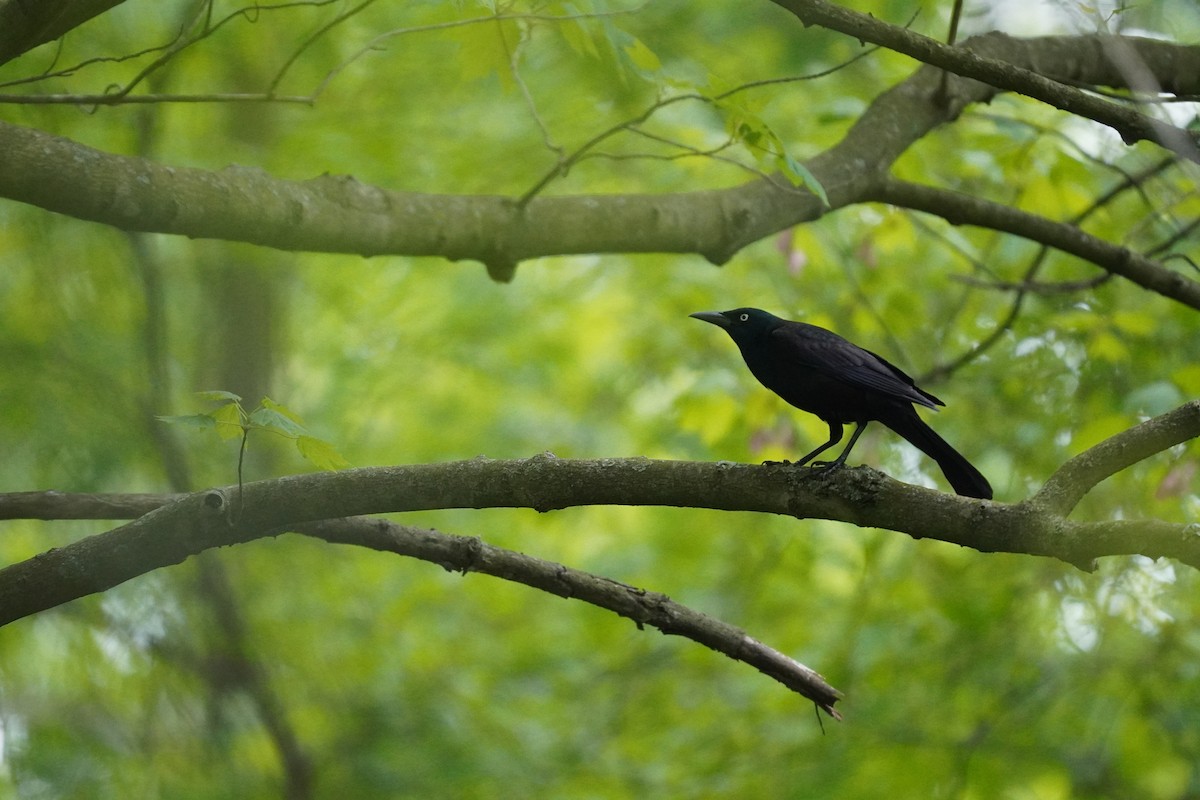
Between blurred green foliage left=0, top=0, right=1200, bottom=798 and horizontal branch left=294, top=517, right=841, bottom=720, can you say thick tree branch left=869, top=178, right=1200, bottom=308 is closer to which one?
blurred green foliage left=0, top=0, right=1200, bottom=798

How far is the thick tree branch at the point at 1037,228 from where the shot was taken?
3.72 meters

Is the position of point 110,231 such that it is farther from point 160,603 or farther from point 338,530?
point 338,530

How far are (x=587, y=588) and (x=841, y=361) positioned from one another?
125 cm

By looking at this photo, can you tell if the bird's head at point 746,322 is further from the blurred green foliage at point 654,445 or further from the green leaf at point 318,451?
the green leaf at point 318,451

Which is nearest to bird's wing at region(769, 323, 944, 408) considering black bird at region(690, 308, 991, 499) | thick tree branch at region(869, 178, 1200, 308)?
black bird at region(690, 308, 991, 499)

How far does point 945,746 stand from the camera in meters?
5.06

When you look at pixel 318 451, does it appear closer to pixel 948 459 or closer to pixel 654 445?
pixel 948 459

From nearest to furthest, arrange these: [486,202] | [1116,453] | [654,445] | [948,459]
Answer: [1116,453] → [948,459] → [486,202] → [654,445]

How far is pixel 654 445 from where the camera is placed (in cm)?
759

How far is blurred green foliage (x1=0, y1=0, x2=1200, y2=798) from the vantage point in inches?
196

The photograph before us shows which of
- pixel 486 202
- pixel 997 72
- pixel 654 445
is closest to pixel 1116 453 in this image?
pixel 997 72

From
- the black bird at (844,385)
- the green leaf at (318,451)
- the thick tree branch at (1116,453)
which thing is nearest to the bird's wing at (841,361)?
the black bird at (844,385)

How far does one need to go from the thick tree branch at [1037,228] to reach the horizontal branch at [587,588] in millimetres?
1958

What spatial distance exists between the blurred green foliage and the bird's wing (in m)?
1.04
